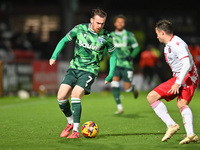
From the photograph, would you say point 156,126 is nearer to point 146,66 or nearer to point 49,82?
point 49,82

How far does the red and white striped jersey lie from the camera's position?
7.03 metres

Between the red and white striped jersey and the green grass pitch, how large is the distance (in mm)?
1032

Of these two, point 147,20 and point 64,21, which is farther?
point 147,20

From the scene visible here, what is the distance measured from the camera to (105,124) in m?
9.90

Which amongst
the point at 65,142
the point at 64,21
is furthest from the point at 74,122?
the point at 64,21

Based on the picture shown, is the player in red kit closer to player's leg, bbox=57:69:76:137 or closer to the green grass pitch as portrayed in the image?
the green grass pitch

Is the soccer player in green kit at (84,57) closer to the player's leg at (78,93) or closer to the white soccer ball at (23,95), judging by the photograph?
the player's leg at (78,93)

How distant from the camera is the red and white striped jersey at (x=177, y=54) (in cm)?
703

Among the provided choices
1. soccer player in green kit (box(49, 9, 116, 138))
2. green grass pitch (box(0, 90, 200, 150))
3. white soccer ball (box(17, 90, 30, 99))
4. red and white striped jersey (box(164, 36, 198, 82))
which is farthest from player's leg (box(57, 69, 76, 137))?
→ white soccer ball (box(17, 90, 30, 99))

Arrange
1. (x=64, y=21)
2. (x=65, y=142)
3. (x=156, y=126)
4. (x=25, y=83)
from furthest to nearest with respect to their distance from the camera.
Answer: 1. (x=64, y=21)
2. (x=25, y=83)
3. (x=156, y=126)
4. (x=65, y=142)

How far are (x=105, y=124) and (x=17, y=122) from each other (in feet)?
5.88

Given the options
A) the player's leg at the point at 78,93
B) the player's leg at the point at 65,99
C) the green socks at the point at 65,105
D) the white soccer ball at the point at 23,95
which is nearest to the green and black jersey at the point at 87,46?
the player's leg at the point at 78,93

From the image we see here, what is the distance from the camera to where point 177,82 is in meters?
7.01

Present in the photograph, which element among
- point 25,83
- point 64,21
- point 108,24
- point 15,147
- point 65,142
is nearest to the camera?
point 15,147
